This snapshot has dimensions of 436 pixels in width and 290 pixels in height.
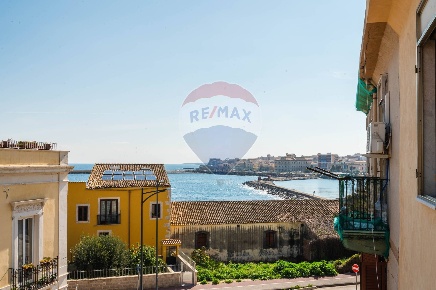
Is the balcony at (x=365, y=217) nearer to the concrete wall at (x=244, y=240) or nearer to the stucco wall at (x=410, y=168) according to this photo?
the stucco wall at (x=410, y=168)

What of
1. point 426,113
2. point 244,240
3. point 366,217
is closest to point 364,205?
point 366,217

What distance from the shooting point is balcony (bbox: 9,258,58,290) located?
34.0 feet

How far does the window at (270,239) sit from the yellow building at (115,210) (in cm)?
739

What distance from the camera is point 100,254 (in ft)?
70.9

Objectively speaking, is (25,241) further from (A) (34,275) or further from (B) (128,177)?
(B) (128,177)

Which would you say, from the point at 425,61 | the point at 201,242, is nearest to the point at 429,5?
the point at 425,61

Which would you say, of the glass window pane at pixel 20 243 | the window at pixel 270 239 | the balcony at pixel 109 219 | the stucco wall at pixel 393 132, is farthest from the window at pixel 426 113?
the window at pixel 270 239

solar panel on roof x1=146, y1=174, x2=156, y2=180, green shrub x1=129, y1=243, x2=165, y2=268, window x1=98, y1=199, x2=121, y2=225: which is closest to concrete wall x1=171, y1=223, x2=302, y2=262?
solar panel on roof x1=146, y1=174, x2=156, y2=180

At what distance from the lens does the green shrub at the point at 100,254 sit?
21.5 m

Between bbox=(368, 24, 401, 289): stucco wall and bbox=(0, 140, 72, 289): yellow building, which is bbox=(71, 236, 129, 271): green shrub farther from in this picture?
bbox=(368, 24, 401, 289): stucco wall

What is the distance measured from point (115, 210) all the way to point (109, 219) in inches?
25.1

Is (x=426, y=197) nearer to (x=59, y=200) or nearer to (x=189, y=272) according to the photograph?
(x=59, y=200)

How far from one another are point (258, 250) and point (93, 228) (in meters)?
11.4

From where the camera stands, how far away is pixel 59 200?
12.0m
